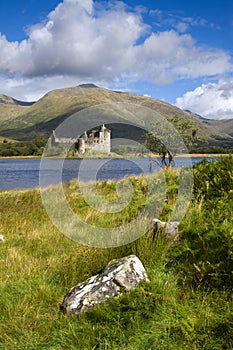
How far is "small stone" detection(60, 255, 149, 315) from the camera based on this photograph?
491 cm

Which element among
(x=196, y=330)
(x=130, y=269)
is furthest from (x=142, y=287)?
(x=196, y=330)

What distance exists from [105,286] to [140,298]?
0.64 m

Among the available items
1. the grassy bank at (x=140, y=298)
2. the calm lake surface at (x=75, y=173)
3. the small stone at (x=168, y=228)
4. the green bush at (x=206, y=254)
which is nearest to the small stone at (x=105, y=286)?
the grassy bank at (x=140, y=298)

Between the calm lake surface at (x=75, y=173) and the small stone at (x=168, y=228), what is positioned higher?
the small stone at (x=168, y=228)

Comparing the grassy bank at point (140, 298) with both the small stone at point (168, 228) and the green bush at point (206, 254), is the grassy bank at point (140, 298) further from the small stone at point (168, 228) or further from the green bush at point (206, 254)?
the small stone at point (168, 228)

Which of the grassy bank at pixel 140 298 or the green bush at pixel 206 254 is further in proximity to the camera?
the green bush at pixel 206 254

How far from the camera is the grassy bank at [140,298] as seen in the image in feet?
13.6

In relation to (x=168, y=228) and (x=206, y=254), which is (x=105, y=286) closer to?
(x=206, y=254)

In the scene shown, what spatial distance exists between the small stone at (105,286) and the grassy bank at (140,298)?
17cm

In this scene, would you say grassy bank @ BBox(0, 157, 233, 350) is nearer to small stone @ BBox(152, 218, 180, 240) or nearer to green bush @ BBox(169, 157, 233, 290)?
green bush @ BBox(169, 157, 233, 290)

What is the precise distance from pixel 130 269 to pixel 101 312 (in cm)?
90

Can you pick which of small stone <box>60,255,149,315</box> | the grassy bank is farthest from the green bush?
small stone <box>60,255,149,315</box>

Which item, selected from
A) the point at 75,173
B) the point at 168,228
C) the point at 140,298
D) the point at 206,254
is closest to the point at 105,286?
the point at 140,298

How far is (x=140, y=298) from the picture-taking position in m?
4.72
